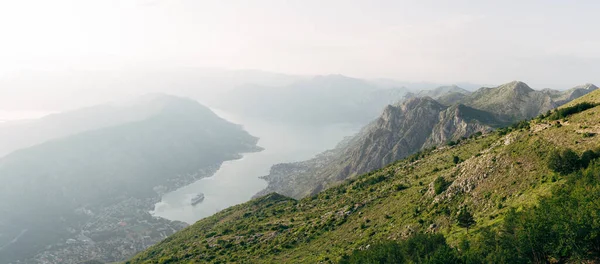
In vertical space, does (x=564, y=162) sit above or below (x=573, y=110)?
below

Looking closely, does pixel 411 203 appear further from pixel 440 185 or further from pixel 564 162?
pixel 564 162

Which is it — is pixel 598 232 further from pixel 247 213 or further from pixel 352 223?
pixel 247 213

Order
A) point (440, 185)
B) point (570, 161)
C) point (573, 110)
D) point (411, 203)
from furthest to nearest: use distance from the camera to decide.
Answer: point (411, 203) → point (573, 110) → point (440, 185) → point (570, 161)

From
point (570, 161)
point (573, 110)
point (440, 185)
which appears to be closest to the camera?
point (570, 161)

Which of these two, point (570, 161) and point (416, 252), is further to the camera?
point (570, 161)

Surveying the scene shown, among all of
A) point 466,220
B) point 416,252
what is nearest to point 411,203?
point 466,220

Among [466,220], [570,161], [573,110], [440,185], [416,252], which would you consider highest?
[573,110]

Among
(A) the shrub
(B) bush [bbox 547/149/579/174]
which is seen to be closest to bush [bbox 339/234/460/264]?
(B) bush [bbox 547/149/579/174]

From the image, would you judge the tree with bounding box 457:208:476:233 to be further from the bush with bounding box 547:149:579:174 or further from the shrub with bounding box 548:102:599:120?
the shrub with bounding box 548:102:599:120
